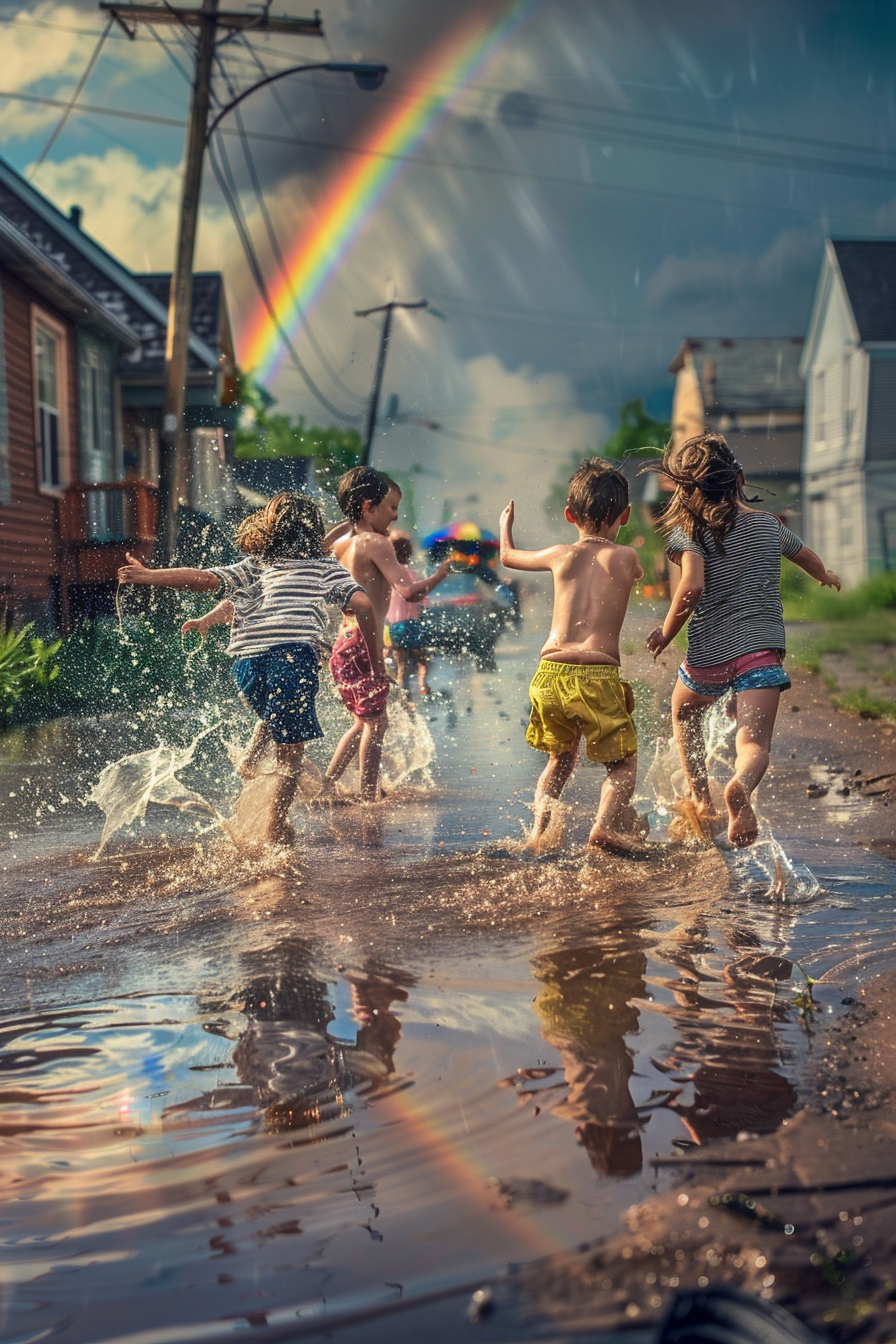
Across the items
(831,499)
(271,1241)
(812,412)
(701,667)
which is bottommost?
(271,1241)

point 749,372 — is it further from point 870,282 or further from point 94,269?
point 94,269

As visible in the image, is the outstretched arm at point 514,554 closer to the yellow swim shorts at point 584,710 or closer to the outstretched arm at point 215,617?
the yellow swim shorts at point 584,710

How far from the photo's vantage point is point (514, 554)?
5457mm

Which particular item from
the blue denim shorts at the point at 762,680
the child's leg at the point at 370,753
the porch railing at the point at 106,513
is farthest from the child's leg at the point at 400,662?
the porch railing at the point at 106,513

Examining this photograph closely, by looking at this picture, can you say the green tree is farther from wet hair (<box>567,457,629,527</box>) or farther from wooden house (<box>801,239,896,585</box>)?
wet hair (<box>567,457,629,527</box>)

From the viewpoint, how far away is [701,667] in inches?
210

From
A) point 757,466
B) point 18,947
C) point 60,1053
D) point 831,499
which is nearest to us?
point 60,1053

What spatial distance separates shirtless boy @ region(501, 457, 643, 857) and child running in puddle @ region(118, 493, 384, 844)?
3.02ft

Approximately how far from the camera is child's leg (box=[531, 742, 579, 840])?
17.4 ft

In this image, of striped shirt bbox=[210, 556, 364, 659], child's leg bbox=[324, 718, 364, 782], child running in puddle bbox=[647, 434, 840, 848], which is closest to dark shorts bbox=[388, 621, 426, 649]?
child's leg bbox=[324, 718, 364, 782]

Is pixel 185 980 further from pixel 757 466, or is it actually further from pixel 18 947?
pixel 757 466

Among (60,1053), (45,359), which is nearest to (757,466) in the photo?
(45,359)

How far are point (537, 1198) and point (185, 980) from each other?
5.40ft

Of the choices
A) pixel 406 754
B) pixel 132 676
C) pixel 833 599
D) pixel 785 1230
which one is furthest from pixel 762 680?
pixel 833 599
